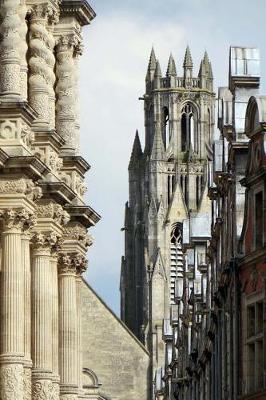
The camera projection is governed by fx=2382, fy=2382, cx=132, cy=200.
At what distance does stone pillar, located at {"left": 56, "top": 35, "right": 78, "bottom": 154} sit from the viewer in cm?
8031

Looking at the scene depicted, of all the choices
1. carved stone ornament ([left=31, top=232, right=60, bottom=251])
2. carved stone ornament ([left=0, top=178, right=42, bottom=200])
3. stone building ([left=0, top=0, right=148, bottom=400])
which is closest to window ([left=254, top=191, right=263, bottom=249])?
stone building ([left=0, top=0, right=148, bottom=400])

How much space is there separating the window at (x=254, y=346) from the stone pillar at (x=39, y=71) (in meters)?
10.7

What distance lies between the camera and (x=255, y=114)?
68188mm

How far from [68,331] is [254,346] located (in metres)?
11.9

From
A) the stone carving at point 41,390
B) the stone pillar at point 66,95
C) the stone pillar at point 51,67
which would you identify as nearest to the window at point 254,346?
the stone carving at point 41,390

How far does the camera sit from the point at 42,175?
73.2 m

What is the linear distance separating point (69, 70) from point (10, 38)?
7812mm

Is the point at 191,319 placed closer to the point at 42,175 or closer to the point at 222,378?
the point at 222,378

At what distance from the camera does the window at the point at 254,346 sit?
67.9 meters

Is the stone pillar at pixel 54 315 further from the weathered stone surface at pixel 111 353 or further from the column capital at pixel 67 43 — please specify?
the weathered stone surface at pixel 111 353

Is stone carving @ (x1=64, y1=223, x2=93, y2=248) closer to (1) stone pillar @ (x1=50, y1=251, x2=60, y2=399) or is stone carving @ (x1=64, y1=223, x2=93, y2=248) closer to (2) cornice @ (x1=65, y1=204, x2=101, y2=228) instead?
(2) cornice @ (x1=65, y1=204, x2=101, y2=228)

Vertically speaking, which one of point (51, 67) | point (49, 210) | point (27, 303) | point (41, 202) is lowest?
point (27, 303)

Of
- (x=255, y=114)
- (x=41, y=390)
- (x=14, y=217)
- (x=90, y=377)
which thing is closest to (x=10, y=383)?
(x=41, y=390)

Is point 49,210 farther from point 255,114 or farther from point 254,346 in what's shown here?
point 255,114
